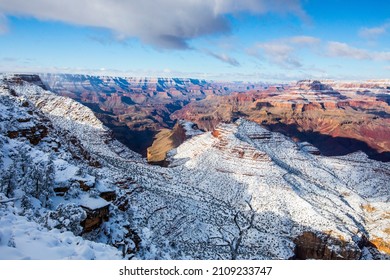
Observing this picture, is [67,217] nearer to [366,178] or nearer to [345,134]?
[366,178]

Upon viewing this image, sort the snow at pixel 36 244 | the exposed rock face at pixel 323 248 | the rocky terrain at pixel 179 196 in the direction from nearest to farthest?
the snow at pixel 36 244, the rocky terrain at pixel 179 196, the exposed rock face at pixel 323 248

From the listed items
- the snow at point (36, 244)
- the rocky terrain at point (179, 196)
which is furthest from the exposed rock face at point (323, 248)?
the snow at point (36, 244)

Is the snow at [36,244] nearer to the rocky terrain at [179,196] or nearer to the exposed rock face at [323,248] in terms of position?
the rocky terrain at [179,196]

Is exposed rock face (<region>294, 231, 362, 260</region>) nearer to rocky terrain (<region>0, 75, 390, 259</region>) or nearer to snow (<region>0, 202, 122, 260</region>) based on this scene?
rocky terrain (<region>0, 75, 390, 259</region>)

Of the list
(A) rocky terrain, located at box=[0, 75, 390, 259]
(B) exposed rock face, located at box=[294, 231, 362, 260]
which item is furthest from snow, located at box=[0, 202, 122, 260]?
(B) exposed rock face, located at box=[294, 231, 362, 260]

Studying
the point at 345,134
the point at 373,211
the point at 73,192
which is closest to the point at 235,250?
the point at 73,192

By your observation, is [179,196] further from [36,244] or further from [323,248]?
[36,244]

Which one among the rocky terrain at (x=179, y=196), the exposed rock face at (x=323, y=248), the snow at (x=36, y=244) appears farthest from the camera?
the exposed rock face at (x=323, y=248)

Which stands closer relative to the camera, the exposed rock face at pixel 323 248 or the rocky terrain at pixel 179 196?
the rocky terrain at pixel 179 196

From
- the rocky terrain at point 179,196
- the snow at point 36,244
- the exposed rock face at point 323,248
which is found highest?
the snow at point 36,244

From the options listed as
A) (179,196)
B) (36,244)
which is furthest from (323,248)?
(36,244)
